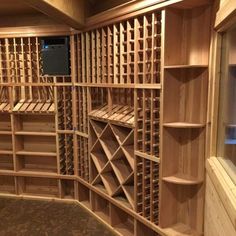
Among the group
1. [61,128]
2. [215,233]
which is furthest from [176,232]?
[61,128]

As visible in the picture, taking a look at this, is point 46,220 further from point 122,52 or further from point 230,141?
point 230,141

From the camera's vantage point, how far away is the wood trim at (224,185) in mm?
1386

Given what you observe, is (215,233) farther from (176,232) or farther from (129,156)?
(129,156)

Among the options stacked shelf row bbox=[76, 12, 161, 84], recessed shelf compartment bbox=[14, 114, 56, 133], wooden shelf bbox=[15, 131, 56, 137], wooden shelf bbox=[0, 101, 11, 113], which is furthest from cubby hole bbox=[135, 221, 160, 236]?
wooden shelf bbox=[0, 101, 11, 113]

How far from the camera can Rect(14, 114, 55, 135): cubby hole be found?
3.72 metres

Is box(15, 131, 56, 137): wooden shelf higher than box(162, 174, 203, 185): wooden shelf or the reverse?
higher

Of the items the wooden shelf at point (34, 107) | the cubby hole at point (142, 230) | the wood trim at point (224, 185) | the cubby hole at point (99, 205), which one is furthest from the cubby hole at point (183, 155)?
the wooden shelf at point (34, 107)

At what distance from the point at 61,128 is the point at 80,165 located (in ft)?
1.71

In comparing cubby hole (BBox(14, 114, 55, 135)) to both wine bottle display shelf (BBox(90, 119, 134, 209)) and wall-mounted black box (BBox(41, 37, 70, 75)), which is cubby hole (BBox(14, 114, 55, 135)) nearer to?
wall-mounted black box (BBox(41, 37, 70, 75))

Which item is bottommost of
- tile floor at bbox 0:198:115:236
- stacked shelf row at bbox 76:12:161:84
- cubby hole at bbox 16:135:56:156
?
tile floor at bbox 0:198:115:236

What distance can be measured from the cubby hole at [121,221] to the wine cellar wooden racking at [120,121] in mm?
11

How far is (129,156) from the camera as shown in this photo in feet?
8.87

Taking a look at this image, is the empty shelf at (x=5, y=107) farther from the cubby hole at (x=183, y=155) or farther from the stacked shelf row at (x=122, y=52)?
the cubby hole at (x=183, y=155)

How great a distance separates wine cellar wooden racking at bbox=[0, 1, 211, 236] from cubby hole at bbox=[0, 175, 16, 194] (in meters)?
0.01
